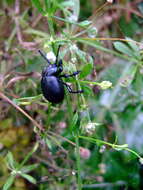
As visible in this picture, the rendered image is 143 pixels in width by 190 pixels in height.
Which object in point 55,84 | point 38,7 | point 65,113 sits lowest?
point 65,113

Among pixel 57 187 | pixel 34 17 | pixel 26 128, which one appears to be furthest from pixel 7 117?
pixel 34 17

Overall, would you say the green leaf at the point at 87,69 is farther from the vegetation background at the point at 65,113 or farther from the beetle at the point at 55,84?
the vegetation background at the point at 65,113

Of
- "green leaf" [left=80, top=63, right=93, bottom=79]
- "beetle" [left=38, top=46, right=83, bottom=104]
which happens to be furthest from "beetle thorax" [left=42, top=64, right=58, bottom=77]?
"green leaf" [left=80, top=63, right=93, bottom=79]

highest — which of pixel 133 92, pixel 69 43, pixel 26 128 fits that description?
pixel 69 43

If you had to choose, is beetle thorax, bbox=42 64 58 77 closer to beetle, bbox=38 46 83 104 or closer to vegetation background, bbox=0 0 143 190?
beetle, bbox=38 46 83 104

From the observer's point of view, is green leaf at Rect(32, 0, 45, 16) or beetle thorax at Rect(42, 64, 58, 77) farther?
beetle thorax at Rect(42, 64, 58, 77)

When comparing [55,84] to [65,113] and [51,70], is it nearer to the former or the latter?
[51,70]

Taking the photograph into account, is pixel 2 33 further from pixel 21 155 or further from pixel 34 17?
pixel 21 155

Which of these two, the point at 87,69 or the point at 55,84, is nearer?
the point at 87,69

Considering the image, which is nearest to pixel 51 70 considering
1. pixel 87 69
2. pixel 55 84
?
pixel 55 84

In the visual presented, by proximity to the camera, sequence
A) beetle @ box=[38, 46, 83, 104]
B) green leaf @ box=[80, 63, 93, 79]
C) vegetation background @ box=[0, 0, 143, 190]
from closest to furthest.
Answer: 1. green leaf @ box=[80, 63, 93, 79]
2. beetle @ box=[38, 46, 83, 104]
3. vegetation background @ box=[0, 0, 143, 190]

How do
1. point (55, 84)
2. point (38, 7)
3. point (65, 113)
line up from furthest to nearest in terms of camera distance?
point (65, 113) < point (55, 84) < point (38, 7)
